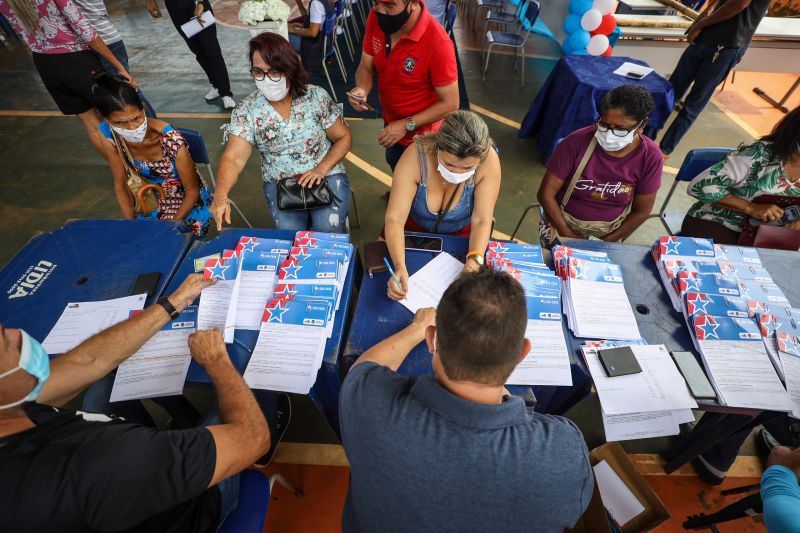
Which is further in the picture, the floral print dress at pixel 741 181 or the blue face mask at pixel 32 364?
the floral print dress at pixel 741 181

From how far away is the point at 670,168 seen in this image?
4234 mm

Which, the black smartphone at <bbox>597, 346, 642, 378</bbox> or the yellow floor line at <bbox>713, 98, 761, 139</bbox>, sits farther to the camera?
the yellow floor line at <bbox>713, 98, 761, 139</bbox>

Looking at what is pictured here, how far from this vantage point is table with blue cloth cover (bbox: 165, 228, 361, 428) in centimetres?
153

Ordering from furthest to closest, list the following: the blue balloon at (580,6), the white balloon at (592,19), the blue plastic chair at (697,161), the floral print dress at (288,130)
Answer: the blue balloon at (580,6) < the white balloon at (592,19) < the blue plastic chair at (697,161) < the floral print dress at (288,130)

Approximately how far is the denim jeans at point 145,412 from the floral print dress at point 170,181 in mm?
1049

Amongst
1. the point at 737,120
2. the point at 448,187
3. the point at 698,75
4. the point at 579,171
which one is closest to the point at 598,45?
the point at 698,75

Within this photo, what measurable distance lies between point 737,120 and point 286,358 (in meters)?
6.46

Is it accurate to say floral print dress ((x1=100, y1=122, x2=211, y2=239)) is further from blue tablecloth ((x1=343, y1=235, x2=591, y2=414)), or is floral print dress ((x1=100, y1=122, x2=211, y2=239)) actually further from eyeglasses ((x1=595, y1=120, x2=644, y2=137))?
eyeglasses ((x1=595, y1=120, x2=644, y2=137))

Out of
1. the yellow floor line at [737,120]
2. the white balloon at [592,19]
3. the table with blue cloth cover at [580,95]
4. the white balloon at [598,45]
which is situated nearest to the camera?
the table with blue cloth cover at [580,95]

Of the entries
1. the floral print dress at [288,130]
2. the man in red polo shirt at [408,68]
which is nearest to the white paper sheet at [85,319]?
the floral print dress at [288,130]

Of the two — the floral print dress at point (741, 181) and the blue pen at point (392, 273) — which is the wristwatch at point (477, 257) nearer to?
the blue pen at point (392, 273)

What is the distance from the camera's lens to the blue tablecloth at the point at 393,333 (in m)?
1.50

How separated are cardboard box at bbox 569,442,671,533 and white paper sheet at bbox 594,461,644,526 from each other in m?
0.01

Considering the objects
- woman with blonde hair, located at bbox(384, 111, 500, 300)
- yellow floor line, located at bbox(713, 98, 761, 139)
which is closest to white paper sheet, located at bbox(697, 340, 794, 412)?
woman with blonde hair, located at bbox(384, 111, 500, 300)
